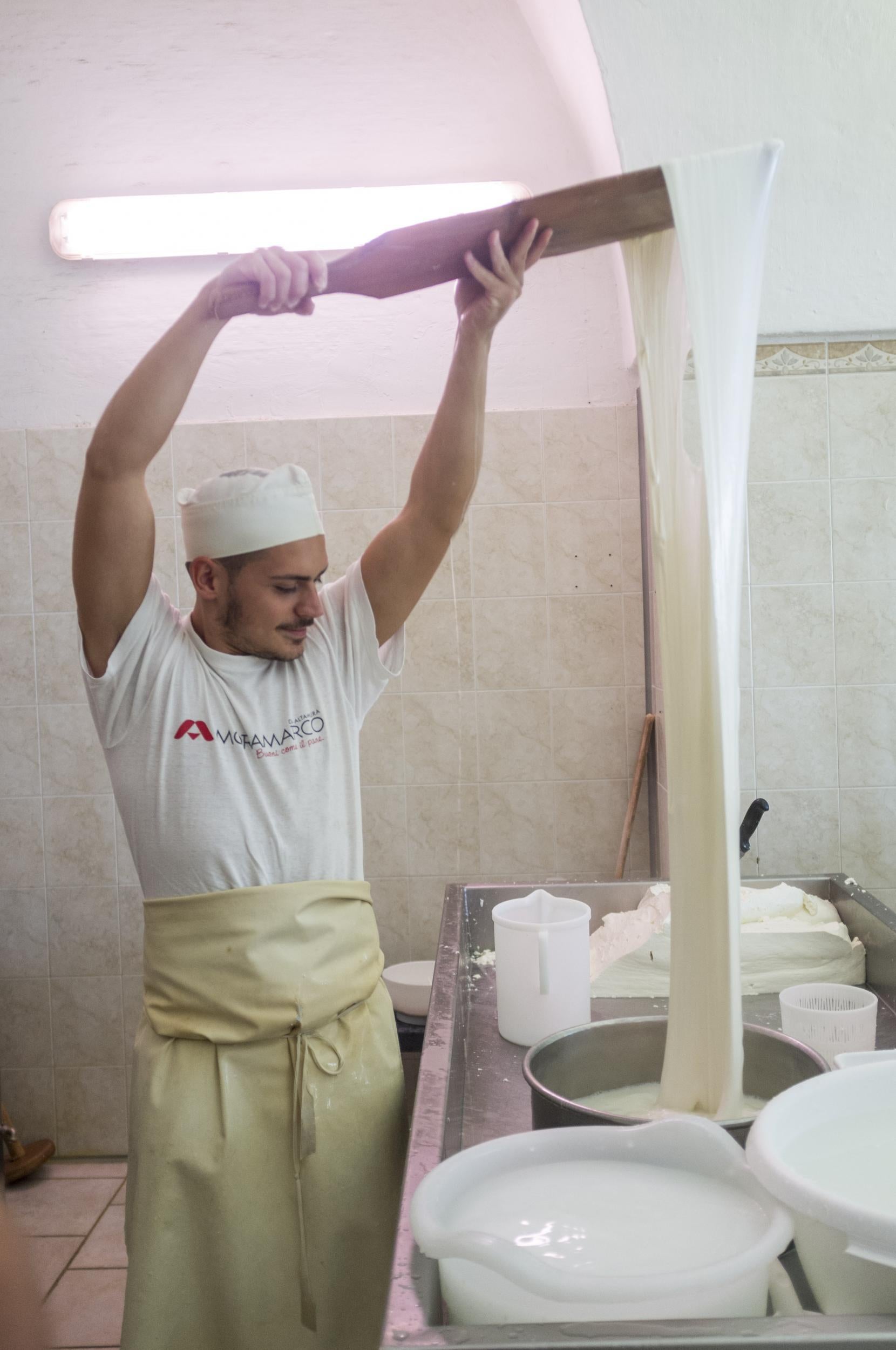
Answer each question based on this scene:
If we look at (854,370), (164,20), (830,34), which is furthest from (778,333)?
(164,20)

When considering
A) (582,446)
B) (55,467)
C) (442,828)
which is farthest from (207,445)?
(442,828)

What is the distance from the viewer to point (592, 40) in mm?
2418

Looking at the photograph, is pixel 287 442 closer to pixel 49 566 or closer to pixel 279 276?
pixel 49 566

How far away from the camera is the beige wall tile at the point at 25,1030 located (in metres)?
3.35

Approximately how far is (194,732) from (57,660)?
1845 mm

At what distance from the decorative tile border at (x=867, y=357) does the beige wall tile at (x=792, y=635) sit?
57 centimetres

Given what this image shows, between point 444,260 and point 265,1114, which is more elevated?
point 444,260

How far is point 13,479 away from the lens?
327 centimetres

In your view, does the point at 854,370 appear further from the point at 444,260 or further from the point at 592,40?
the point at 444,260

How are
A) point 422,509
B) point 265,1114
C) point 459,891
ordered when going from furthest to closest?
point 459,891
point 422,509
point 265,1114

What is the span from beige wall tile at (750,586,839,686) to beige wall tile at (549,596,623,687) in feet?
1.74

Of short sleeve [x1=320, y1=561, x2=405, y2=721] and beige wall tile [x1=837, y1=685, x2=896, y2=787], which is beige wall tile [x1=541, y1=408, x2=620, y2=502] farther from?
short sleeve [x1=320, y1=561, x2=405, y2=721]

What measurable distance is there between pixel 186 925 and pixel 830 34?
2.25 meters

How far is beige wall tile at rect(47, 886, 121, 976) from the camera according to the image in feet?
10.9
